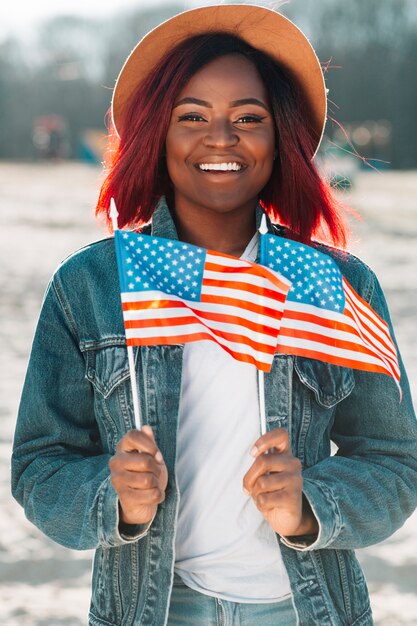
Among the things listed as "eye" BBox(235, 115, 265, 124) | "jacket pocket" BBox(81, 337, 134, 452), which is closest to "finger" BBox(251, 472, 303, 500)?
"jacket pocket" BBox(81, 337, 134, 452)

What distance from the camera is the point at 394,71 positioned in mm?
57188

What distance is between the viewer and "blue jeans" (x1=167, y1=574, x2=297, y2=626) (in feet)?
6.55

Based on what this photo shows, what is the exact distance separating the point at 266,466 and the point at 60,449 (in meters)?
0.46

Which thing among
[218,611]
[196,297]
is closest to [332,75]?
[196,297]

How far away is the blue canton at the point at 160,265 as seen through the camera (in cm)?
208

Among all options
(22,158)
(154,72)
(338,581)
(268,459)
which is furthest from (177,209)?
(22,158)

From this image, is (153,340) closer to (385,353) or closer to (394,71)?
(385,353)

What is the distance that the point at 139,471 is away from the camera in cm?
188

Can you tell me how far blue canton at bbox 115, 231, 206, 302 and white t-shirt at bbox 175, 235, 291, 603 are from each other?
0.55 feet

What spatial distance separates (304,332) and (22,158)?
5584 centimetres

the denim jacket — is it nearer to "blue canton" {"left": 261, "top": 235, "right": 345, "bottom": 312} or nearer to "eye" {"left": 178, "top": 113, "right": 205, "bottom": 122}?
"blue canton" {"left": 261, "top": 235, "right": 345, "bottom": 312}

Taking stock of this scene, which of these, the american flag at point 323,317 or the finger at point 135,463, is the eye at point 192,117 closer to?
the american flag at point 323,317

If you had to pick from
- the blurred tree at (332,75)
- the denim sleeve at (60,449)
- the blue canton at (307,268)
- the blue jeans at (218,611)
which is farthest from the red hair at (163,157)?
the blurred tree at (332,75)

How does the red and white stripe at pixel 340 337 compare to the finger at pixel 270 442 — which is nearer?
the finger at pixel 270 442
